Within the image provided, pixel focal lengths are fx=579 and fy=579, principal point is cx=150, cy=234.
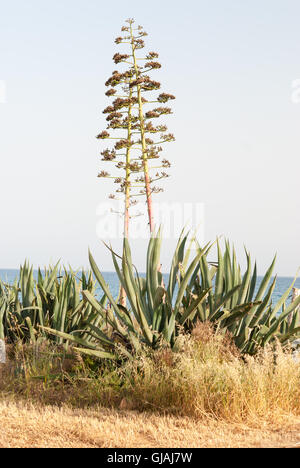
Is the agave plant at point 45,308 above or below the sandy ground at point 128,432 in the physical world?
above

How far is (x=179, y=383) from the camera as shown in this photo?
20.1 feet

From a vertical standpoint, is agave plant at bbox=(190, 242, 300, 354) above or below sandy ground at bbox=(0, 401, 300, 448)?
above

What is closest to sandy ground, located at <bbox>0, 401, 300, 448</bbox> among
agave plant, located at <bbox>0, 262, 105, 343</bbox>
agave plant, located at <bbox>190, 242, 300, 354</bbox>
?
agave plant, located at <bbox>190, 242, 300, 354</bbox>

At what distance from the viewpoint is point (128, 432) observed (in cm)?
536

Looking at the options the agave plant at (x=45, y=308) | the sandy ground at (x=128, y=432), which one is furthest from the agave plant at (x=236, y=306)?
the agave plant at (x=45, y=308)

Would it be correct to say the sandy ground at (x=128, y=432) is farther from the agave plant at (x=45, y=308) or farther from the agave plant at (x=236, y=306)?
the agave plant at (x=45, y=308)

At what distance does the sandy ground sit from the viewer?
5.21 m

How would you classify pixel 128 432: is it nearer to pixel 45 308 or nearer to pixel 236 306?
pixel 236 306

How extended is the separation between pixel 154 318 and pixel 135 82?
10109 millimetres

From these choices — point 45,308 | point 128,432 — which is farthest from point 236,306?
point 45,308

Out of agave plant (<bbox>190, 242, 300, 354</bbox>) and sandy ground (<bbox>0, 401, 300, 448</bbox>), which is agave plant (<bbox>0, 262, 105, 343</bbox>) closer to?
agave plant (<bbox>190, 242, 300, 354</bbox>)

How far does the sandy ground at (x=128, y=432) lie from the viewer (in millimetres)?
5215

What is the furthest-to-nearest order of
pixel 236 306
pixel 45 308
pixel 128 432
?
1. pixel 45 308
2. pixel 236 306
3. pixel 128 432
